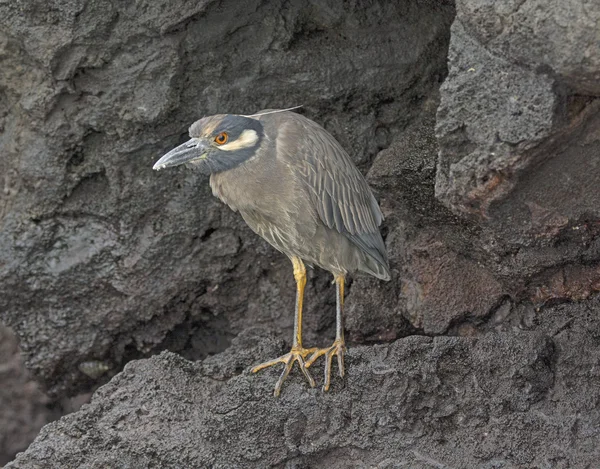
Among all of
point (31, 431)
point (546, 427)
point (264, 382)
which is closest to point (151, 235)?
point (264, 382)

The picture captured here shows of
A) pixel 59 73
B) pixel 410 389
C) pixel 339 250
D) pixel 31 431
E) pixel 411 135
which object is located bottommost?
pixel 31 431

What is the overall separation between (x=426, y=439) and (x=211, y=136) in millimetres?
1492

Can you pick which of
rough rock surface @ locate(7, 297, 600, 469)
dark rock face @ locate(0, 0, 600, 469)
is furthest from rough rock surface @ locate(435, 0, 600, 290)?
rough rock surface @ locate(7, 297, 600, 469)

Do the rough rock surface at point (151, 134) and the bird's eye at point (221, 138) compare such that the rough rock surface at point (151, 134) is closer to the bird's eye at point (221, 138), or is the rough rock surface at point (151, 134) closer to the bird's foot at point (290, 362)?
the bird's eye at point (221, 138)

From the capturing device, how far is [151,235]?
14.1 feet

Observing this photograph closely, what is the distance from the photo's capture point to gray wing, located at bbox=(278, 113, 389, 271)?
3.77 meters

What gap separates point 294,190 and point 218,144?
38 cm

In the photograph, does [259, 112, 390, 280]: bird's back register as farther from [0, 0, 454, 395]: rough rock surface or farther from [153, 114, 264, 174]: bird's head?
[0, 0, 454, 395]: rough rock surface

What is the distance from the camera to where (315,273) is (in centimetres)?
453

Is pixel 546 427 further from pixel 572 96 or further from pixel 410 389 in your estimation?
pixel 572 96

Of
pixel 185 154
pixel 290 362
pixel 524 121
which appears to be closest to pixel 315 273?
pixel 290 362

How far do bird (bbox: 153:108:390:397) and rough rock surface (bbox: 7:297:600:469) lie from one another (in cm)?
14

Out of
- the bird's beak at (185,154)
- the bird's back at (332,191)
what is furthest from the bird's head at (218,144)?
the bird's back at (332,191)


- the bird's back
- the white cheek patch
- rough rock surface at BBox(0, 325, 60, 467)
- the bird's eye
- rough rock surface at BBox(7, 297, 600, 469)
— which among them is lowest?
rough rock surface at BBox(0, 325, 60, 467)
